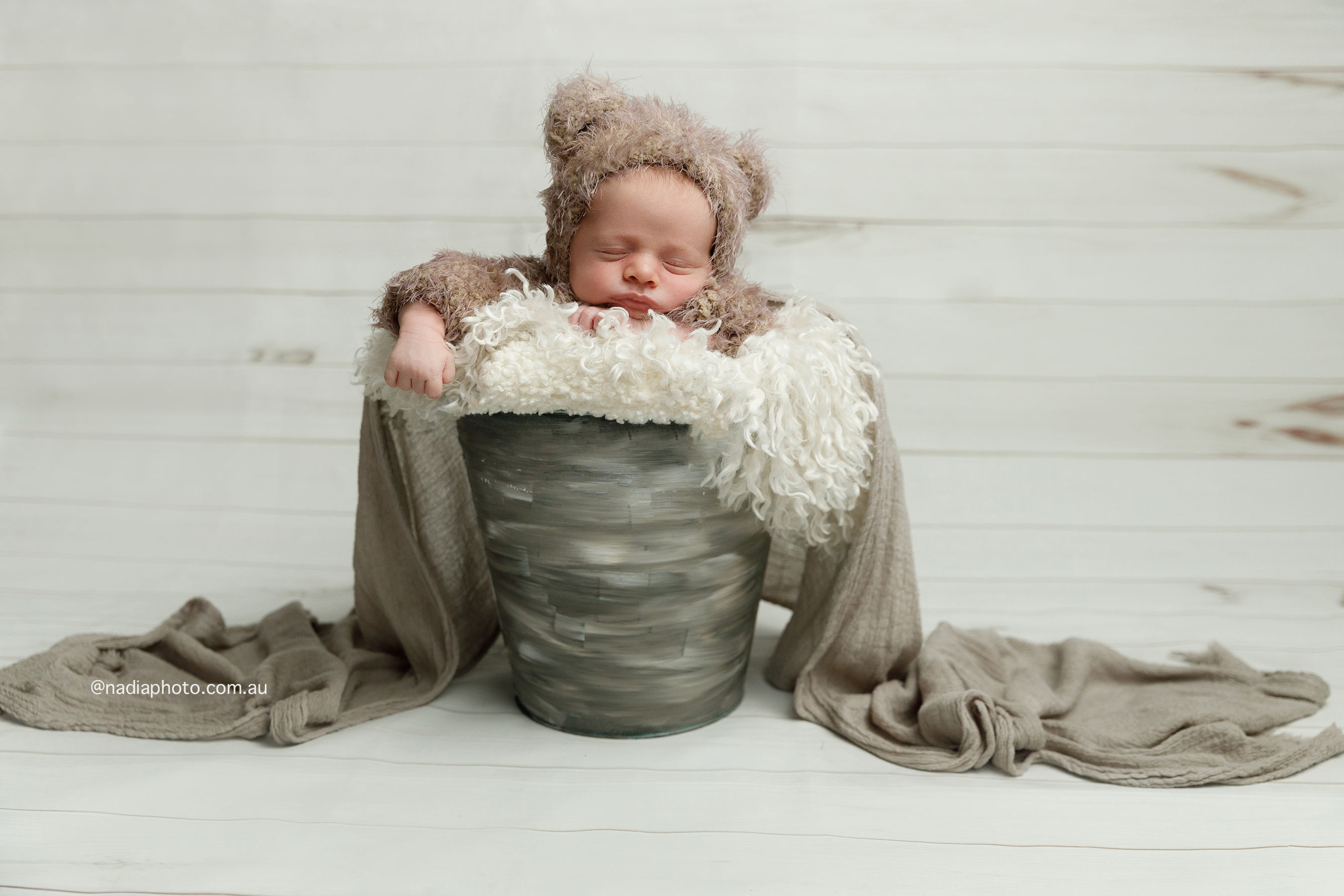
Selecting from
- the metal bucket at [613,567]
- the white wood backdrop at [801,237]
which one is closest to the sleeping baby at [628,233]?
the metal bucket at [613,567]

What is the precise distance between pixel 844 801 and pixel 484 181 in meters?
1.12

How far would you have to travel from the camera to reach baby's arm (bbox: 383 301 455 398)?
3.33 feet

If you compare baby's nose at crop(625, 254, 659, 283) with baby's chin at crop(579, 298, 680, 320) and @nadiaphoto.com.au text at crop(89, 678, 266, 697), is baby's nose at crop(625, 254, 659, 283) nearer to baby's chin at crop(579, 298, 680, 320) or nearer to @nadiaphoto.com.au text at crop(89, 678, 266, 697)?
baby's chin at crop(579, 298, 680, 320)

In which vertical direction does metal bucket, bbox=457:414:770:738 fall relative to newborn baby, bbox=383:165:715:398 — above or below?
below

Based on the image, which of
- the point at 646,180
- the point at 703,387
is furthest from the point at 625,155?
the point at 703,387

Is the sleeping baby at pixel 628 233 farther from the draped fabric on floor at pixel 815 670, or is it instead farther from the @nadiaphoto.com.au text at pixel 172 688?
the @nadiaphoto.com.au text at pixel 172 688

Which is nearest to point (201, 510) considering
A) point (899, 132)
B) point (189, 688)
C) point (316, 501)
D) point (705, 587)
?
point (316, 501)

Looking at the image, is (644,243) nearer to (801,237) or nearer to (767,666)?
(767,666)

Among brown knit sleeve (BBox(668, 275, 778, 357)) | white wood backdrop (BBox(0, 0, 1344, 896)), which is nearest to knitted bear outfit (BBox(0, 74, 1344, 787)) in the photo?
brown knit sleeve (BBox(668, 275, 778, 357))

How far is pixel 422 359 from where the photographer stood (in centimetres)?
101

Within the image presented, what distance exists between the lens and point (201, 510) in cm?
178

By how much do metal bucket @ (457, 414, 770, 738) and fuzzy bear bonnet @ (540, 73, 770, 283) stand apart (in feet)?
0.67

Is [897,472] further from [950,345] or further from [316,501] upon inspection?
[316,501]

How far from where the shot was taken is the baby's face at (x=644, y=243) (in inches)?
43.2
